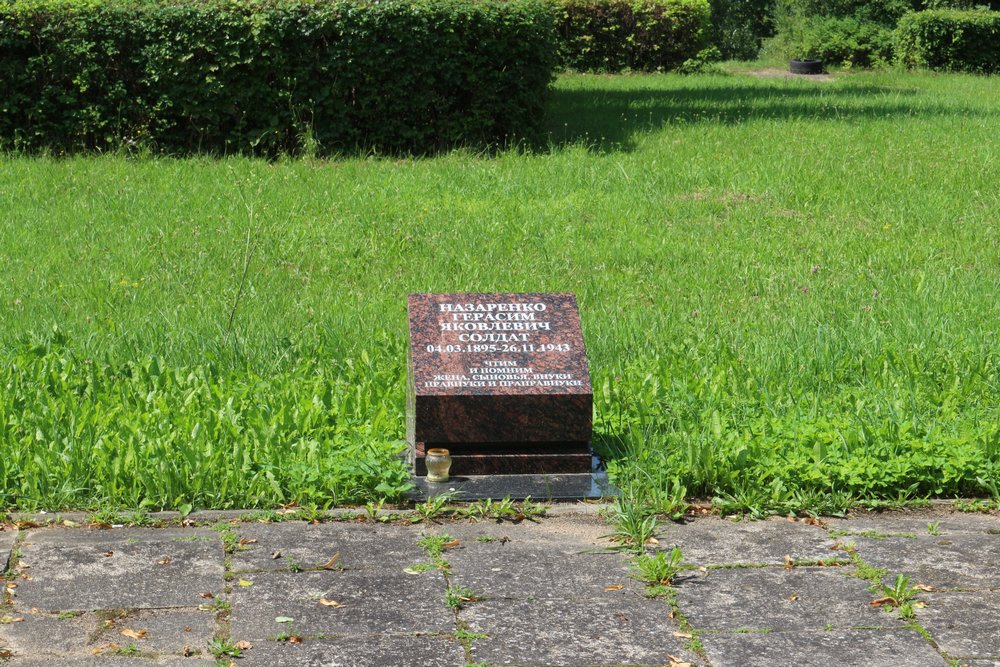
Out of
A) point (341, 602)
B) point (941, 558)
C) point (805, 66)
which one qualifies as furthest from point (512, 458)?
point (805, 66)

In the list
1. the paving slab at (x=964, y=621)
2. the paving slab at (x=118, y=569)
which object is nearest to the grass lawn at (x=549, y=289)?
the paving slab at (x=118, y=569)

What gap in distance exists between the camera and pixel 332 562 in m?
4.58

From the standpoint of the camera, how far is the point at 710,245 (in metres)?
9.62

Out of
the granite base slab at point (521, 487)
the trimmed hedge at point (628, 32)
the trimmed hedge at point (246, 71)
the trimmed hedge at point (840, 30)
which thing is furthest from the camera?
the trimmed hedge at point (840, 30)

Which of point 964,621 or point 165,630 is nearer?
point 165,630

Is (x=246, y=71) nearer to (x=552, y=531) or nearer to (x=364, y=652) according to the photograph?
(x=552, y=531)

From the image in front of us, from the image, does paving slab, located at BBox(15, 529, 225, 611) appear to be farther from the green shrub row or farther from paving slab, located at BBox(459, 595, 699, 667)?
the green shrub row

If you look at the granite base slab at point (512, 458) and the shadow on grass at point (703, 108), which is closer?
the granite base slab at point (512, 458)

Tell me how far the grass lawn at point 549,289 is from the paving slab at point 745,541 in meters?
0.17

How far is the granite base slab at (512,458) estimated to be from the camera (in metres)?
5.45

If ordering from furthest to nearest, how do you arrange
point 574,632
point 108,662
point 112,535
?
point 112,535
point 574,632
point 108,662

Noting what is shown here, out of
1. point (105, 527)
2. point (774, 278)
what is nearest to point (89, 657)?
point (105, 527)

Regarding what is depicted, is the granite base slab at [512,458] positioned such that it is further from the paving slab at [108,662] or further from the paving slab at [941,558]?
the paving slab at [108,662]

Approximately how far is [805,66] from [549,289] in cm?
1914
